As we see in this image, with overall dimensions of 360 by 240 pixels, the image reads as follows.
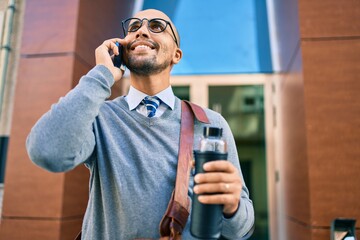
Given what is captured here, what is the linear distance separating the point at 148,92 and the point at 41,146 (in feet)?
1.79

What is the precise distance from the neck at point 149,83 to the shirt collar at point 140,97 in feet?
0.09

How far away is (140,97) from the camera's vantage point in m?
1.21

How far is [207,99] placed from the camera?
341 cm

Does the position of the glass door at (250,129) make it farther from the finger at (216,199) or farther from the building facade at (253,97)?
the finger at (216,199)

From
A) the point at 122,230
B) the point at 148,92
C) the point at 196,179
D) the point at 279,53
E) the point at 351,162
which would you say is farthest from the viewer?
the point at 279,53

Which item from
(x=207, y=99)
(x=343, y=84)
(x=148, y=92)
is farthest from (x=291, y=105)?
(x=148, y=92)

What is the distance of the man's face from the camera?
46.9 inches

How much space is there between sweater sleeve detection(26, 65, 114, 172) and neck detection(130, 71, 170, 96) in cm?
36

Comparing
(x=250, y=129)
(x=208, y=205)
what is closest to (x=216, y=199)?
(x=208, y=205)

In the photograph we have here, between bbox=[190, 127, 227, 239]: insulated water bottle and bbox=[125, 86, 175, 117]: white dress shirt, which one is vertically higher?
bbox=[125, 86, 175, 117]: white dress shirt

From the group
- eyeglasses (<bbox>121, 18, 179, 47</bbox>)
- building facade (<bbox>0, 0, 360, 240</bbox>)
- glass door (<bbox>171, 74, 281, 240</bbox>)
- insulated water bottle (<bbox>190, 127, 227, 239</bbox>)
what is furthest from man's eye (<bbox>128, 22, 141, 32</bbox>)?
glass door (<bbox>171, 74, 281, 240</bbox>)

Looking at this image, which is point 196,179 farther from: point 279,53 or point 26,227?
point 279,53

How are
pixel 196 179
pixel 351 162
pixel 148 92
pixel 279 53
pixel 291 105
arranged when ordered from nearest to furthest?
pixel 196 179, pixel 148 92, pixel 351 162, pixel 291 105, pixel 279 53

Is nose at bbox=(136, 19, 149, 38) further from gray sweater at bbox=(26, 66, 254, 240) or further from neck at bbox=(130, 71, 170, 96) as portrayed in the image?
gray sweater at bbox=(26, 66, 254, 240)
